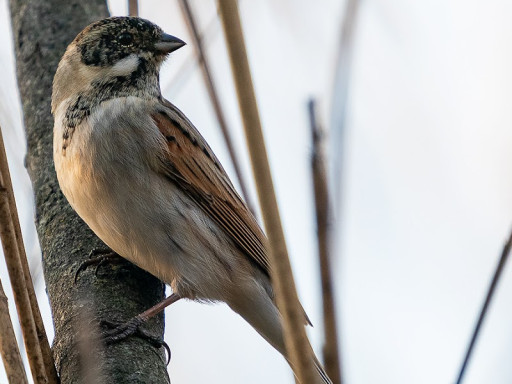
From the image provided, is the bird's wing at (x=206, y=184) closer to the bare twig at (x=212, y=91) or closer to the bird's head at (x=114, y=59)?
the bird's head at (x=114, y=59)

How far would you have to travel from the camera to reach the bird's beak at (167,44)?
4.69 m

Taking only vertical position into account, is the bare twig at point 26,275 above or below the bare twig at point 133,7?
below

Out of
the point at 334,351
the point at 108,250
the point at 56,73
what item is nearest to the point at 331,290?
the point at 334,351

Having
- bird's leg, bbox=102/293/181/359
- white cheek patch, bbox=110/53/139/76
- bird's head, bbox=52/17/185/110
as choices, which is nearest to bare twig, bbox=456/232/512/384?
bird's leg, bbox=102/293/181/359

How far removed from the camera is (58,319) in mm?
3371

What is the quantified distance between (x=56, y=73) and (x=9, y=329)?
255cm

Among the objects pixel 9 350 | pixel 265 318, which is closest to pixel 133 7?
pixel 265 318

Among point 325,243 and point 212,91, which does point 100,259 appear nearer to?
point 212,91

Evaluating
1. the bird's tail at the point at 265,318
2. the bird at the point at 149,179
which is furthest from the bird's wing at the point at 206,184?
the bird's tail at the point at 265,318

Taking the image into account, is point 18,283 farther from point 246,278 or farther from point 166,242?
point 246,278

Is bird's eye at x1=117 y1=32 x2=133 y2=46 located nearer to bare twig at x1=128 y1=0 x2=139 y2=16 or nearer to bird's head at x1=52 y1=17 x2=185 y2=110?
bird's head at x1=52 y1=17 x2=185 y2=110

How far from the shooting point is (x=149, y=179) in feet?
13.7

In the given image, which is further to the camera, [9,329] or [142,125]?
[142,125]

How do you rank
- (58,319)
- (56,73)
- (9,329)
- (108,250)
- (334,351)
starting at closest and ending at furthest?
(334,351), (9,329), (58,319), (108,250), (56,73)
